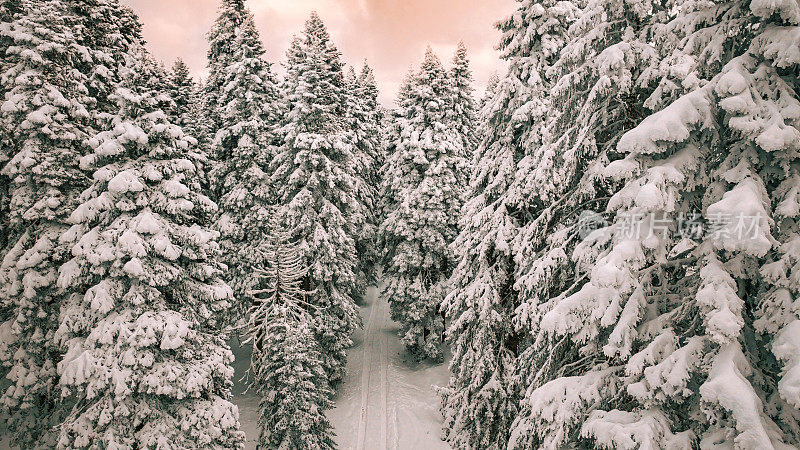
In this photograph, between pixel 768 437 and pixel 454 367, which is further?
pixel 454 367

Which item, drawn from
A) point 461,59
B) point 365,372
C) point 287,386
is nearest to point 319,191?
point 287,386

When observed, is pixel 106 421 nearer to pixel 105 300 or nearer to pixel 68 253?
pixel 105 300

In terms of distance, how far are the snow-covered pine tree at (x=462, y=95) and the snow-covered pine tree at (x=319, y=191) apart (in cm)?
856

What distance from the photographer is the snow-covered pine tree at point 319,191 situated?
2077 centimetres

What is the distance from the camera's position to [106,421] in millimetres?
10703

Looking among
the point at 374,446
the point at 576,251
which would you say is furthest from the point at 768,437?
the point at 374,446

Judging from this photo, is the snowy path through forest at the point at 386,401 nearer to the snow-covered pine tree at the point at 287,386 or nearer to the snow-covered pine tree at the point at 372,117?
the snow-covered pine tree at the point at 287,386

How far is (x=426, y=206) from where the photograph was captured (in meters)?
24.7

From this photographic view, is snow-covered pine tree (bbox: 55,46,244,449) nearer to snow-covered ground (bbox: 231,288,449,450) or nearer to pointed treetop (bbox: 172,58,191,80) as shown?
snow-covered ground (bbox: 231,288,449,450)

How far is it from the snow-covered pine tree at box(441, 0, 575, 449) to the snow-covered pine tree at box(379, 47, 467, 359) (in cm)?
1013

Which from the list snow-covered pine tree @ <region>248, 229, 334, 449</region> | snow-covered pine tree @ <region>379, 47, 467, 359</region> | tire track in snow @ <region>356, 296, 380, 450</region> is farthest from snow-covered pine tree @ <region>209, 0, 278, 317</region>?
tire track in snow @ <region>356, 296, 380, 450</region>

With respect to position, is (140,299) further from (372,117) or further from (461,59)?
(372,117)

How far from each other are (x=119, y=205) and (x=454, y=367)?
11.9m

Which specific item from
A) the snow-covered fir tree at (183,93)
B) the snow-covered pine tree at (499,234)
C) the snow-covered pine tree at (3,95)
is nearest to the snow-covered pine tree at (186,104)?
the snow-covered fir tree at (183,93)
